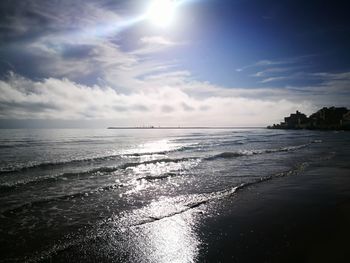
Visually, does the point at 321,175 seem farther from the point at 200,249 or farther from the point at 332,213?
the point at 200,249

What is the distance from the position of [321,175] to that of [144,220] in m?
12.1

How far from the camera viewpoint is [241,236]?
6.79 metres

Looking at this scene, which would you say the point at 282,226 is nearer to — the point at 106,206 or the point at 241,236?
the point at 241,236

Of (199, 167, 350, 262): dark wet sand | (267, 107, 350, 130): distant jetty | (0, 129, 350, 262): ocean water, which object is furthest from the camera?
(267, 107, 350, 130): distant jetty

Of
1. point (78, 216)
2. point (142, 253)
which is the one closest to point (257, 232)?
point (142, 253)

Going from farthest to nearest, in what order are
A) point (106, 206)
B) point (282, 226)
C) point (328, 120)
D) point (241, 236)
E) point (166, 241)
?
point (328, 120)
point (106, 206)
point (282, 226)
point (241, 236)
point (166, 241)

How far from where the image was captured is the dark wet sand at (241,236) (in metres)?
5.75

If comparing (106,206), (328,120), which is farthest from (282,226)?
(328,120)

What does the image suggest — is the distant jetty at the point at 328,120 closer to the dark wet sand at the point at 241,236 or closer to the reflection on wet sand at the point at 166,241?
the dark wet sand at the point at 241,236

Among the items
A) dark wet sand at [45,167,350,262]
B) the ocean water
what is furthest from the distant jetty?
dark wet sand at [45,167,350,262]

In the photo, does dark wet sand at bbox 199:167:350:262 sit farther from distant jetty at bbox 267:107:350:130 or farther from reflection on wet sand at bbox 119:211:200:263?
distant jetty at bbox 267:107:350:130

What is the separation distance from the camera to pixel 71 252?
6176 millimetres

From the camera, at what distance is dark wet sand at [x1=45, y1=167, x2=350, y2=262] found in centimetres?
575

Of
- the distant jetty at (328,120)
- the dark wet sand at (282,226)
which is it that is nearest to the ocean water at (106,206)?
the dark wet sand at (282,226)
